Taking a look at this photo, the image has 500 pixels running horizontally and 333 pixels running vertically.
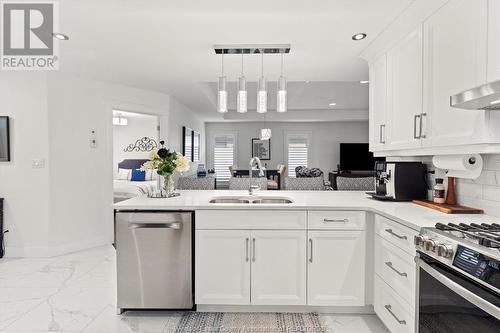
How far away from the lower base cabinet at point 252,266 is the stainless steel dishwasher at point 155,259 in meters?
0.12

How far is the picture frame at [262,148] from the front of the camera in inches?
387

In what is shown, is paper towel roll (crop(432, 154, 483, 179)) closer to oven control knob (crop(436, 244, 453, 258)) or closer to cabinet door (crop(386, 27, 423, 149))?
cabinet door (crop(386, 27, 423, 149))

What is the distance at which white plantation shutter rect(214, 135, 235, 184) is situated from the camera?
999cm

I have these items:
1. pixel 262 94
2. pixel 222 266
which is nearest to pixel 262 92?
pixel 262 94

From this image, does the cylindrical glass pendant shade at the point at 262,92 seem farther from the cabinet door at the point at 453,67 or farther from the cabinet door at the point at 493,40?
the cabinet door at the point at 493,40

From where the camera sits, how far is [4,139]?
3553 millimetres

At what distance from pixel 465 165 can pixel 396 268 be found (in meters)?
0.77

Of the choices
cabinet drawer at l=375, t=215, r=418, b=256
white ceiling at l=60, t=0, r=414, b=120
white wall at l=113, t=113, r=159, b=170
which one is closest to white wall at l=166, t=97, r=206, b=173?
white ceiling at l=60, t=0, r=414, b=120

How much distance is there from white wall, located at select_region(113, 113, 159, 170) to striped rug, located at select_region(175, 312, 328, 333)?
6517mm

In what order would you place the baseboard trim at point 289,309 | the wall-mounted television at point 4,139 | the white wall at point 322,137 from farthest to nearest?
1. the white wall at point 322,137
2. the wall-mounted television at point 4,139
3. the baseboard trim at point 289,309

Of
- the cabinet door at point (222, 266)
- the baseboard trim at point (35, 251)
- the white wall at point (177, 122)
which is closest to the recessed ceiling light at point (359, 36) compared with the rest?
the cabinet door at point (222, 266)

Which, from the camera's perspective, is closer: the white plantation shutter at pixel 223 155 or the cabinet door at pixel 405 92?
the cabinet door at pixel 405 92

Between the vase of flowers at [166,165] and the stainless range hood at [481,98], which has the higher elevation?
the stainless range hood at [481,98]

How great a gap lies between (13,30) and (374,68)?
10.3 ft
